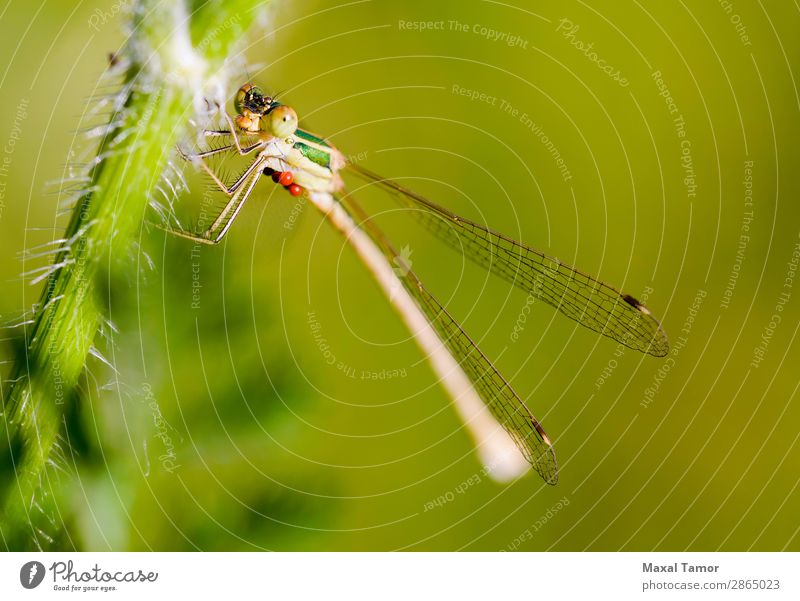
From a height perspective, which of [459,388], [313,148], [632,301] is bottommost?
[459,388]

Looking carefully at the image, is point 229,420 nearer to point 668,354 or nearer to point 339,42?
point 339,42

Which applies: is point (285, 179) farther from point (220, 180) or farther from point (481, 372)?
point (481, 372)

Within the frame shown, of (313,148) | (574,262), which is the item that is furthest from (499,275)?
(313,148)

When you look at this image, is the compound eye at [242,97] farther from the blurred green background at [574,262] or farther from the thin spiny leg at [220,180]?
the blurred green background at [574,262]

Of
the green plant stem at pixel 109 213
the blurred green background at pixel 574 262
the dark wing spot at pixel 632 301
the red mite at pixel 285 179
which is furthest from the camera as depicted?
the blurred green background at pixel 574 262

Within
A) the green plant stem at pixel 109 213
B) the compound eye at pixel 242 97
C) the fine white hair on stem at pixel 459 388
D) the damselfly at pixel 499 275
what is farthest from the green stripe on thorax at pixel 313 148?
the green plant stem at pixel 109 213
